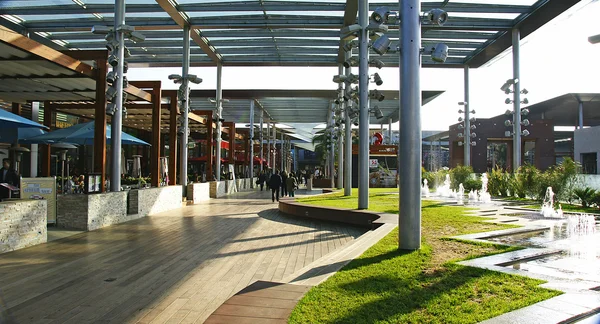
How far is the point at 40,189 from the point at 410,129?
8.60 meters

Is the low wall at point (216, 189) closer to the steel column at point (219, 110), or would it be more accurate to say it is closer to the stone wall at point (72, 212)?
the steel column at point (219, 110)

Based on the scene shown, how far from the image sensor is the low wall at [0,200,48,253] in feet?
25.1

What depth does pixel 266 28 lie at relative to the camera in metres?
21.3

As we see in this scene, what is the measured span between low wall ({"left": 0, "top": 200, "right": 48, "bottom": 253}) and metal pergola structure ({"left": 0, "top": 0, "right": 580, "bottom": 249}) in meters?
4.13

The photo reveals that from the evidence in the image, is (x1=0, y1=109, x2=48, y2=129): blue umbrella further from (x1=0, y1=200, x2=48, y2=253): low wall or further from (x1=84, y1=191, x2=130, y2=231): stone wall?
(x1=84, y1=191, x2=130, y2=231): stone wall

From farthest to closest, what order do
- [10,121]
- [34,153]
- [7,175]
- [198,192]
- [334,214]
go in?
1. [198,192]
2. [34,153]
3. [334,214]
4. [7,175]
5. [10,121]

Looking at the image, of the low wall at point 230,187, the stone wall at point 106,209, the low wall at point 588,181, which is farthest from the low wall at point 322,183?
the stone wall at point 106,209

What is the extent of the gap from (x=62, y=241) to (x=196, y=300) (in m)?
5.50

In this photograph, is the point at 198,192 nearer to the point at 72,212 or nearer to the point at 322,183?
the point at 72,212

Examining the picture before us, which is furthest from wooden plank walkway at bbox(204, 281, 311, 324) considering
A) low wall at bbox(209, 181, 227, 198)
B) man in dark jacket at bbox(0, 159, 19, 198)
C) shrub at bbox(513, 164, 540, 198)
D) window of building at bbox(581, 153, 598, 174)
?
window of building at bbox(581, 153, 598, 174)

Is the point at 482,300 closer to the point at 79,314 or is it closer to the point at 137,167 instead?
the point at 79,314

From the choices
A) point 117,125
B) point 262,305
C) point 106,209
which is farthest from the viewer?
point 117,125

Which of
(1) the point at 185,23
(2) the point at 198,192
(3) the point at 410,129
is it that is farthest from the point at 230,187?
(3) the point at 410,129

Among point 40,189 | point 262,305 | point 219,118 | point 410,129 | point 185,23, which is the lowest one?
point 262,305
